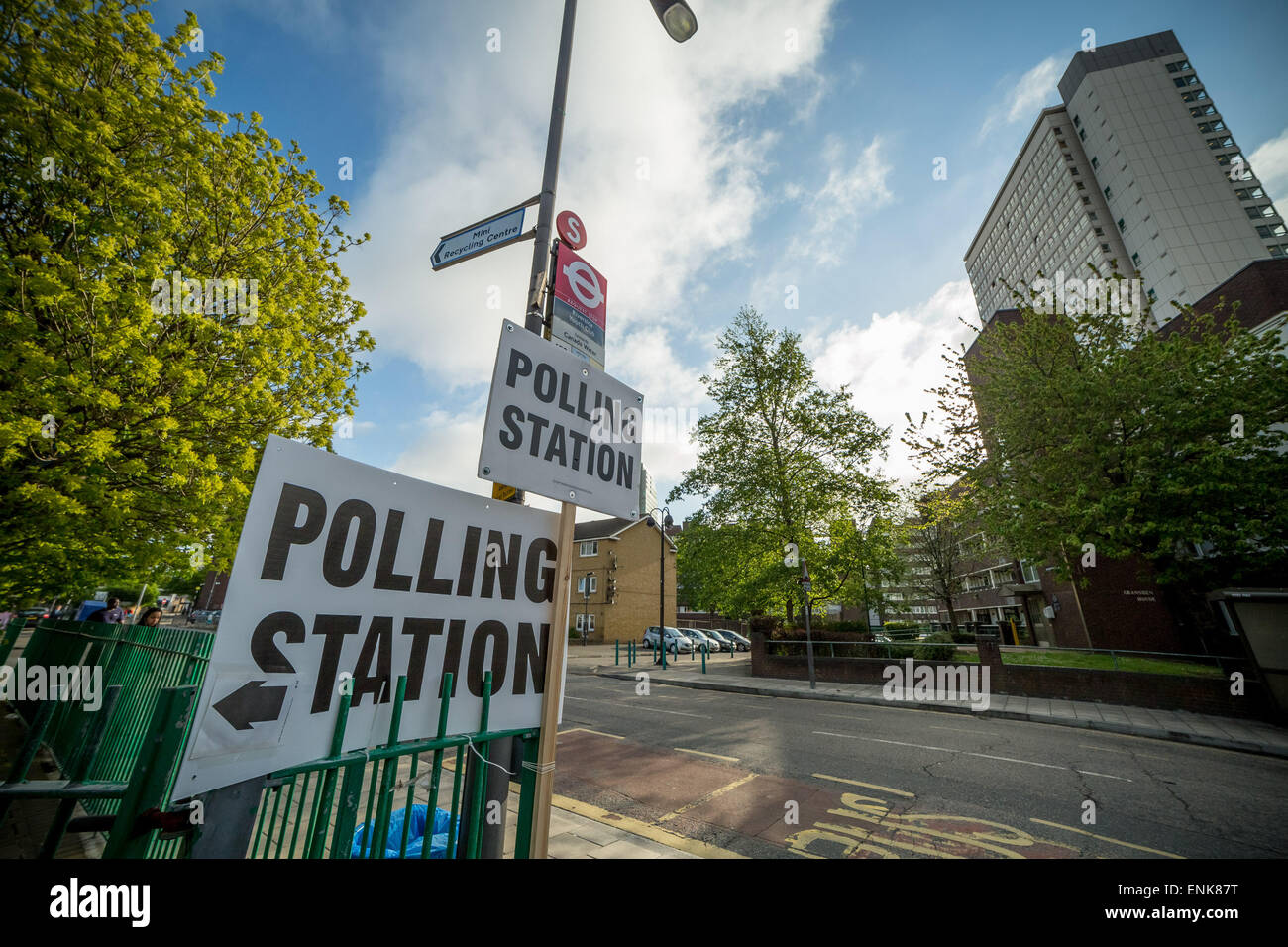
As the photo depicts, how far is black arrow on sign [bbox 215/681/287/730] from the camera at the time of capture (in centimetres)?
162

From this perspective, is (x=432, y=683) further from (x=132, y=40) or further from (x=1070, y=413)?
(x=1070, y=413)

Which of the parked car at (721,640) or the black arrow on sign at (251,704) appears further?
the parked car at (721,640)

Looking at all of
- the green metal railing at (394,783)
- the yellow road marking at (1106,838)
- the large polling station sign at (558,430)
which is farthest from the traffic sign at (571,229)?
the yellow road marking at (1106,838)

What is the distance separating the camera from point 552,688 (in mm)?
2479

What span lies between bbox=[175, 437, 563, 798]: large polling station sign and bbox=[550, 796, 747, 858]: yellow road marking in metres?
3.10

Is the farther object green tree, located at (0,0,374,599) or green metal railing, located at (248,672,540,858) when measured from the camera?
green tree, located at (0,0,374,599)

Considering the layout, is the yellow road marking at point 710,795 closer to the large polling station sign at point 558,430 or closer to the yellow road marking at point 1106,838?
the yellow road marking at point 1106,838

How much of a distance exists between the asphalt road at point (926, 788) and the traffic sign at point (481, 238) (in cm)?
→ 579

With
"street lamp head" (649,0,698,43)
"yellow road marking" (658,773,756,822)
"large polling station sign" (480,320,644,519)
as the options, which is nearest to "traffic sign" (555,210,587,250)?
"large polling station sign" (480,320,644,519)

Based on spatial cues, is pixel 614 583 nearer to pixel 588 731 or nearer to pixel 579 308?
A: pixel 588 731

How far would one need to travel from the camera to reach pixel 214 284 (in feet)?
23.0

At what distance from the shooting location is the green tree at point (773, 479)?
2077cm

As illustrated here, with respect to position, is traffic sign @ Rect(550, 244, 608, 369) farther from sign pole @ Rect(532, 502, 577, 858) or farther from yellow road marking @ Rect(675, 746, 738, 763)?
yellow road marking @ Rect(675, 746, 738, 763)
